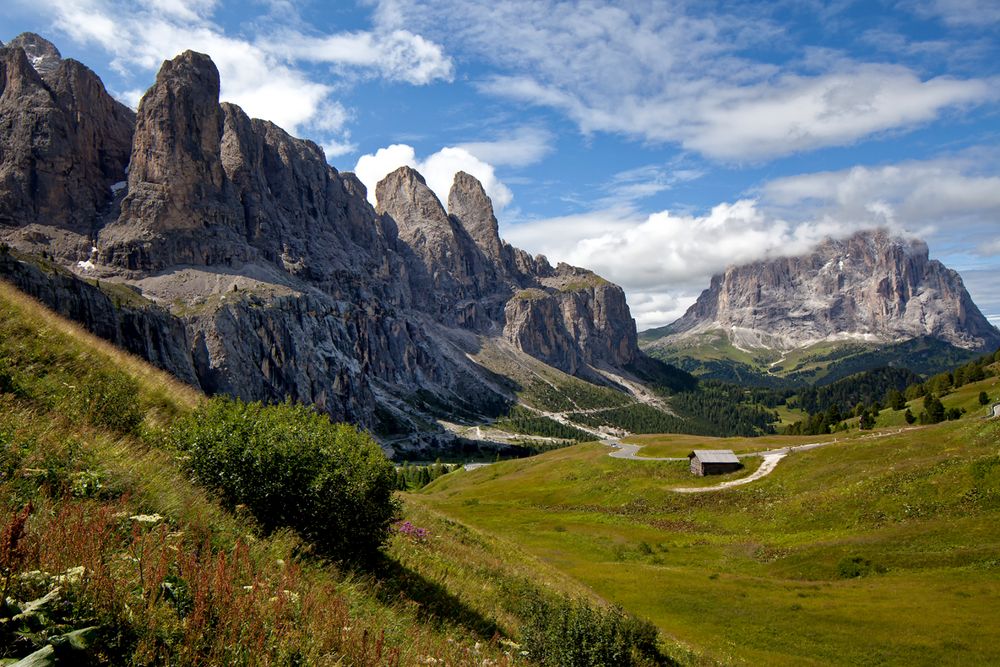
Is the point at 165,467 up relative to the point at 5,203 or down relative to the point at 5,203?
down

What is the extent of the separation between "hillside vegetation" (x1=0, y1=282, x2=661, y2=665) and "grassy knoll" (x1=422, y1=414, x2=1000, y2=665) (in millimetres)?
17509

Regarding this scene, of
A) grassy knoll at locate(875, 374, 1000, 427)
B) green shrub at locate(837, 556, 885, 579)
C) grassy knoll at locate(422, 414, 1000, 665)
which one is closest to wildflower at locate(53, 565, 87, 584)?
grassy knoll at locate(422, 414, 1000, 665)

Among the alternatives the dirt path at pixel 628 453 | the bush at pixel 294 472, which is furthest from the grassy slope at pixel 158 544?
the dirt path at pixel 628 453

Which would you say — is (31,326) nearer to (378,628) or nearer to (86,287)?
(378,628)

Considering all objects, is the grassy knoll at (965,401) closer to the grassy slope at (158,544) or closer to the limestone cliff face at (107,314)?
the grassy slope at (158,544)

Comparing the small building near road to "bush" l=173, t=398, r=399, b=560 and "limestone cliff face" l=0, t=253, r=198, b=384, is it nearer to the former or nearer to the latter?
"bush" l=173, t=398, r=399, b=560

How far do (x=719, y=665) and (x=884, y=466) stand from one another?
50.8 metres

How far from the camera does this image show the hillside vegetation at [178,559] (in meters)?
6.44

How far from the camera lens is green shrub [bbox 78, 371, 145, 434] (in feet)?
46.8

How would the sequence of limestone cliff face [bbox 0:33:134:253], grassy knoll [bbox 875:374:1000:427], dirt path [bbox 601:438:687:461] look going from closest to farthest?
dirt path [bbox 601:438:687:461], grassy knoll [bbox 875:374:1000:427], limestone cliff face [bbox 0:33:134:253]

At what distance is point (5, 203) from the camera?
18525 cm

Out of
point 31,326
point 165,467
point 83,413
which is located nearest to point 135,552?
point 165,467

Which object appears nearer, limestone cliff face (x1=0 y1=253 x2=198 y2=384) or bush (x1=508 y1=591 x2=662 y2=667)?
bush (x1=508 y1=591 x2=662 y2=667)

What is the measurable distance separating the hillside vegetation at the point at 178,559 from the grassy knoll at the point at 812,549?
57.4 ft
